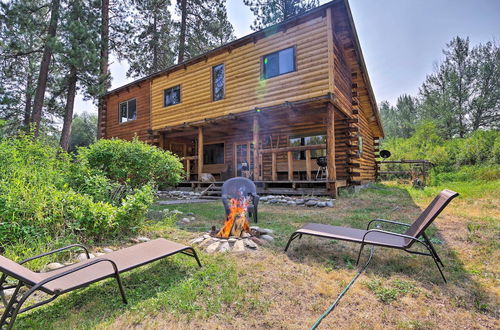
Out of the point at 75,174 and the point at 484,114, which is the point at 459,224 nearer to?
the point at 75,174

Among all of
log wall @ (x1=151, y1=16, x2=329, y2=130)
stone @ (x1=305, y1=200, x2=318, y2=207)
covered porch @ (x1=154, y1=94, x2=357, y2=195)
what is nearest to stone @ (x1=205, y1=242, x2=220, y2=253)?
stone @ (x1=305, y1=200, x2=318, y2=207)

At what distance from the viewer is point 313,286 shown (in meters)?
2.38

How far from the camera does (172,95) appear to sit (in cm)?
1269

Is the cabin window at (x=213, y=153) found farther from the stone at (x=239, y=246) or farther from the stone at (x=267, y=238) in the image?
the stone at (x=239, y=246)

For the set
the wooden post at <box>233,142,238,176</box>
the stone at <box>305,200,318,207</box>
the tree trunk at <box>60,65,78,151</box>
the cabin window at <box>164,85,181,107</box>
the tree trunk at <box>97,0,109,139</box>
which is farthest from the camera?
the tree trunk at <box>97,0,109,139</box>

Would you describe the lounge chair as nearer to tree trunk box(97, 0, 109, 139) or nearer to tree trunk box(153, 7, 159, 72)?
tree trunk box(97, 0, 109, 139)

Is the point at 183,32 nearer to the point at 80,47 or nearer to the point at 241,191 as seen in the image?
the point at 80,47

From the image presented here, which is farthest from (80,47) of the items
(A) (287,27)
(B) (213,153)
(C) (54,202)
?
(C) (54,202)

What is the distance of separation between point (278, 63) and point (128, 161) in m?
6.50

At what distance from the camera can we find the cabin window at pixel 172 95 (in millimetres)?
12438

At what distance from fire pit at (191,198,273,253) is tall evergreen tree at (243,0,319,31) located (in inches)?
696

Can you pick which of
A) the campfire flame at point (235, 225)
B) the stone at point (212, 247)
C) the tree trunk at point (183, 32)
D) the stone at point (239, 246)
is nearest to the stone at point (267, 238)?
the campfire flame at point (235, 225)

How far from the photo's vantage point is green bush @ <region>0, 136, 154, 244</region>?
3.12 m

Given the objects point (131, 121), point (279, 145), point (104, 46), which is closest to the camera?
point (279, 145)
